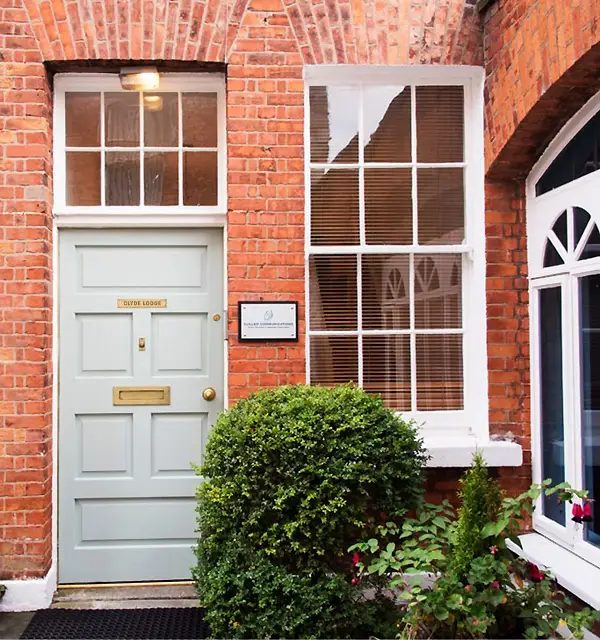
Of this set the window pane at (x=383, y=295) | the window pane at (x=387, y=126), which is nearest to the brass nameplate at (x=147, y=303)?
the window pane at (x=383, y=295)

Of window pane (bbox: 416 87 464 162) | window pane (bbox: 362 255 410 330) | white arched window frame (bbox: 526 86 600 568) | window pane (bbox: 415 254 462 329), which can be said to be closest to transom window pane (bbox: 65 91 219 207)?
window pane (bbox: 362 255 410 330)

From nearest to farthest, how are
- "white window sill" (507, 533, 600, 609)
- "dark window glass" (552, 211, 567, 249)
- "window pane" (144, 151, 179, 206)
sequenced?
"white window sill" (507, 533, 600, 609) → "dark window glass" (552, 211, 567, 249) → "window pane" (144, 151, 179, 206)

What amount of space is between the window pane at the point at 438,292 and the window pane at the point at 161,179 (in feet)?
5.61

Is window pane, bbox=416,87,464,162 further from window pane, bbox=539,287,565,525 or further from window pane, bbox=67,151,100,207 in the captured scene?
window pane, bbox=67,151,100,207

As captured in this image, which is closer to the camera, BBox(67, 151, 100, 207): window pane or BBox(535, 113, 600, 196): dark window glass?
BBox(535, 113, 600, 196): dark window glass

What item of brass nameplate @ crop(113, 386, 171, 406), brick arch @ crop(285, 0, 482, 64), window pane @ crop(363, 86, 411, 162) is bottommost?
brass nameplate @ crop(113, 386, 171, 406)

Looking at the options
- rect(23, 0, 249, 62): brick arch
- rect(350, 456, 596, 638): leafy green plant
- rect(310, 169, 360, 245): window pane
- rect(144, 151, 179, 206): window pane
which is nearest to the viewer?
rect(350, 456, 596, 638): leafy green plant

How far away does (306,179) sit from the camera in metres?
4.51

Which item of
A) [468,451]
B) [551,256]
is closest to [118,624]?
[468,451]

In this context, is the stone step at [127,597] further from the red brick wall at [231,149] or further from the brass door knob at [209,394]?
the brass door knob at [209,394]

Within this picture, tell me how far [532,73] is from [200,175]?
2188 mm

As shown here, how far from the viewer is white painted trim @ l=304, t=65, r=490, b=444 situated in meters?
4.51

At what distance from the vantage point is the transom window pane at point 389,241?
4.55 metres

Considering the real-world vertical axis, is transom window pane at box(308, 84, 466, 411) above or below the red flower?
above
